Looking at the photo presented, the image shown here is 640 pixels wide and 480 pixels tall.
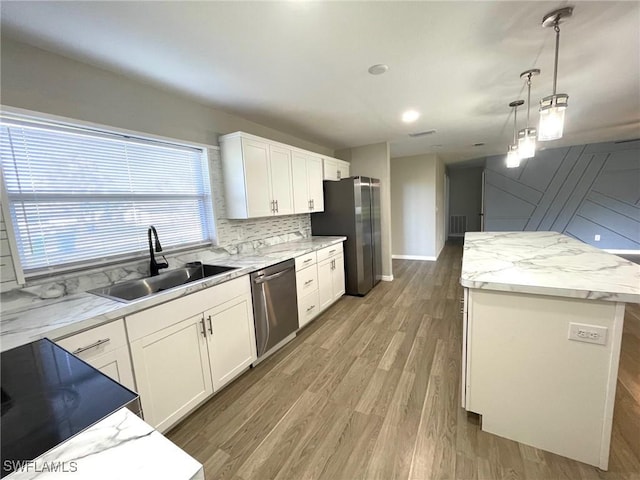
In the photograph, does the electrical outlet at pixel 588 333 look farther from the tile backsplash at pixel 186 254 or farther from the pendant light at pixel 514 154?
Answer: the tile backsplash at pixel 186 254

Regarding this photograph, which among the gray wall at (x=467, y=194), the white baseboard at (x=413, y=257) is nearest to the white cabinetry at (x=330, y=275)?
the white baseboard at (x=413, y=257)

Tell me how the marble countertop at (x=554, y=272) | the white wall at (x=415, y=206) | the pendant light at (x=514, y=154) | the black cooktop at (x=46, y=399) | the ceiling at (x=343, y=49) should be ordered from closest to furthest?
1. the black cooktop at (x=46, y=399)
2. the marble countertop at (x=554, y=272)
3. the ceiling at (x=343, y=49)
4. the pendant light at (x=514, y=154)
5. the white wall at (x=415, y=206)

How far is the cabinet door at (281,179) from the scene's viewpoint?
2.96 meters

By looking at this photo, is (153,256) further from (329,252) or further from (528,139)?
(528,139)

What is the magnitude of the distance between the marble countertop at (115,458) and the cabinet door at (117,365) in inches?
34.7

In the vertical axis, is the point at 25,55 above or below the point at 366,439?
above

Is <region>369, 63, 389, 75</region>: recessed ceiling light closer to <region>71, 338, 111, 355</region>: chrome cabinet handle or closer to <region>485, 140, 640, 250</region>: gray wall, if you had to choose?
<region>71, 338, 111, 355</region>: chrome cabinet handle

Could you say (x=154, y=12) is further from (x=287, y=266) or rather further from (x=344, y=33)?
(x=287, y=266)

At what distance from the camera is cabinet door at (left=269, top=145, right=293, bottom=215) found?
116 inches

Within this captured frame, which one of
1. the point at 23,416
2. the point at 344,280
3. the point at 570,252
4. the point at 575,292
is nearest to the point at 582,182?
the point at 570,252

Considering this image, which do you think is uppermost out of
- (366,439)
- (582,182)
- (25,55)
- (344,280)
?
(25,55)

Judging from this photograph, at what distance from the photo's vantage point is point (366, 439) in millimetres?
1602

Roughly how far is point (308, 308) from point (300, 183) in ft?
5.08

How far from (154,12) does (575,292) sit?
8.08 feet
